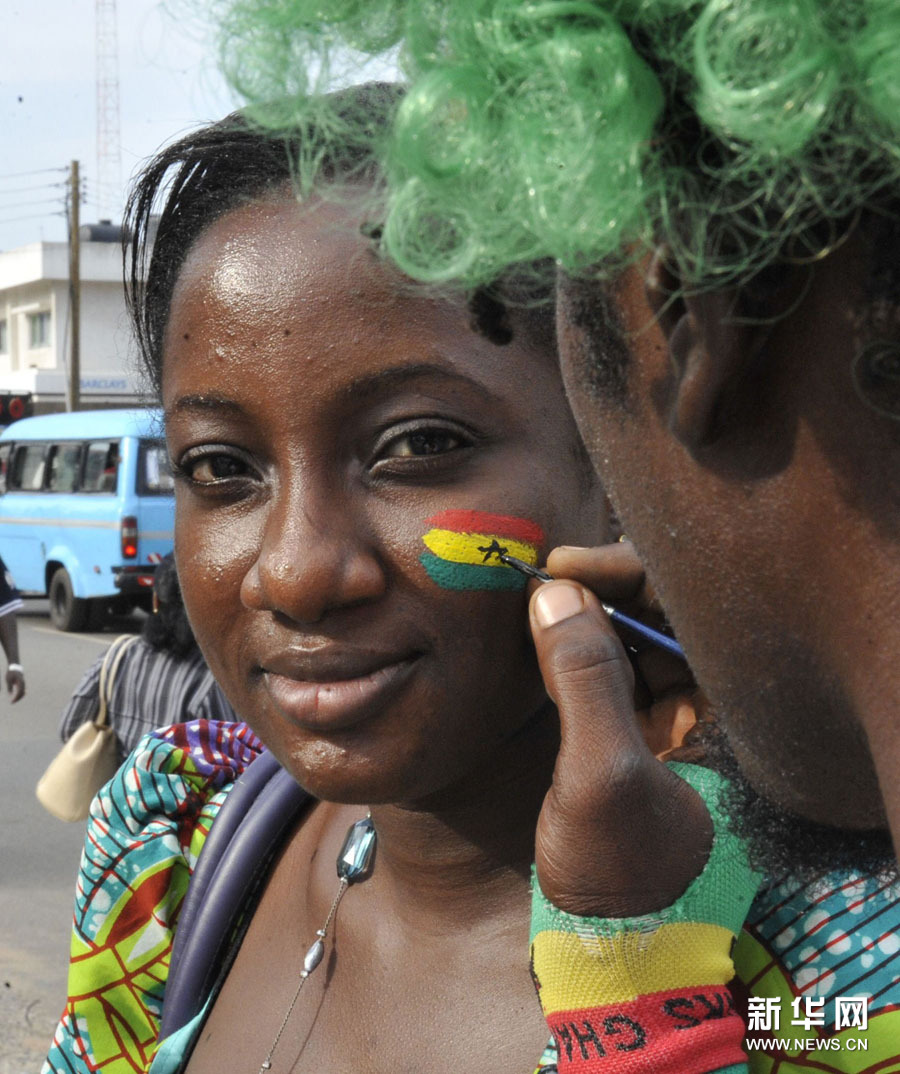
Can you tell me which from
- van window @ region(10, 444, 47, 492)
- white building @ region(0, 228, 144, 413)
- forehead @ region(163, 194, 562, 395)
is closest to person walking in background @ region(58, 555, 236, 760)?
forehead @ region(163, 194, 562, 395)

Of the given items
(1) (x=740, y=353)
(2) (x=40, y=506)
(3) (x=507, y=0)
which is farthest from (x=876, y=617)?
Answer: (2) (x=40, y=506)

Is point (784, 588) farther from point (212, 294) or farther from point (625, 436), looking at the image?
point (212, 294)

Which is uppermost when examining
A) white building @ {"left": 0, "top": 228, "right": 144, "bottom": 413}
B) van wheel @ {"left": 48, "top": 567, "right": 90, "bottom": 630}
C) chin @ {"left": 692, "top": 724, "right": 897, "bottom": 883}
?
white building @ {"left": 0, "top": 228, "right": 144, "bottom": 413}

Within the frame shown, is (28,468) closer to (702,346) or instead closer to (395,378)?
(395,378)

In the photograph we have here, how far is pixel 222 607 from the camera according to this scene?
5.14 ft

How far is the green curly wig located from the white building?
105 feet

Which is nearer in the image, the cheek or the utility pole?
the cheek

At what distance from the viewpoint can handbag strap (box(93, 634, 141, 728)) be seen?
13.4ft

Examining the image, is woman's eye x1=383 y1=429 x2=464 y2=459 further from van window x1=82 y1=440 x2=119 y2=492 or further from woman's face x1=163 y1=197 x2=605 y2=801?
van window x1=82 y1=440 x2=119 y2=492

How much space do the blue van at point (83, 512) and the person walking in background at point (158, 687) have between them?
730 centimetres

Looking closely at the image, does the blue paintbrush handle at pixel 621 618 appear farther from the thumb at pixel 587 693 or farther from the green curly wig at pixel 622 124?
the green curly wig at pixel 622 124

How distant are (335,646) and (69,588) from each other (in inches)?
495

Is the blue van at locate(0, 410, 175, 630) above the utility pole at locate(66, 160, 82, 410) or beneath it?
beneath

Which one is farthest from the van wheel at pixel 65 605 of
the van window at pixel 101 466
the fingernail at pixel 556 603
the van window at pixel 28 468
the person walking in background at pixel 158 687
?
the fingernail at pixel 556 603
